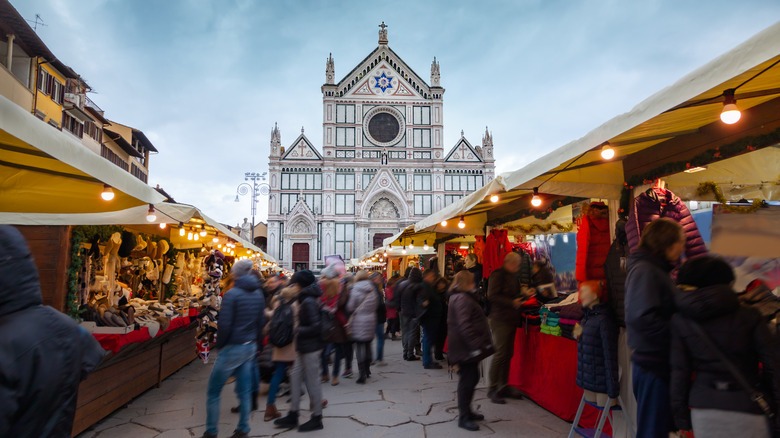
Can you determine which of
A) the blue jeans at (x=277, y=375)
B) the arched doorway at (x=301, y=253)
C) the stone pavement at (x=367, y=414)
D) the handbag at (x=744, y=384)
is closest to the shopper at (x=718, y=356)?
the handbag at (x=744, y=384)

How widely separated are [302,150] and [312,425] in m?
32.5

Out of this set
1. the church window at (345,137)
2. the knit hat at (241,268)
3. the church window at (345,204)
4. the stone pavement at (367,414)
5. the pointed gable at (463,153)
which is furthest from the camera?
the pointed gable at (463,153)

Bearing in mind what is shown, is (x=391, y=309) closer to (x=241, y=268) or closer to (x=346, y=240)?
(x=241, y=268)

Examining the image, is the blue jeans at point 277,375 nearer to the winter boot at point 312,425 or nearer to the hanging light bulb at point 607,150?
the winter boot at point 312,425

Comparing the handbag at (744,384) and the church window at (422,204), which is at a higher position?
the church window at (422,204)

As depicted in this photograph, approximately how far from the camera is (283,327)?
14.9 feet

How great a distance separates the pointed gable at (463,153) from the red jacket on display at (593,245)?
32.7 metres

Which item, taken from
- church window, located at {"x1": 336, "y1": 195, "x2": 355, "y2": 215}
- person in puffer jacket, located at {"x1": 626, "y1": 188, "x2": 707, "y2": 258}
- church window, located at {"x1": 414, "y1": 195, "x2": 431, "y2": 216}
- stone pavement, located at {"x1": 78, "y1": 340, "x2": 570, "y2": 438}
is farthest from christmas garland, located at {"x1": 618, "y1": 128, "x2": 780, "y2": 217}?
church window, located at {"x1": 414, "y1": 195, "x2": 431, "y2": 216}

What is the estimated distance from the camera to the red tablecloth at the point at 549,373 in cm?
438

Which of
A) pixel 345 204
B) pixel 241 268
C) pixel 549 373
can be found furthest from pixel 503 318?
pixel 345 204

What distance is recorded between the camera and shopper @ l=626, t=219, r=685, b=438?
91.3 inches

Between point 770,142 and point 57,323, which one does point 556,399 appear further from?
point 57,323

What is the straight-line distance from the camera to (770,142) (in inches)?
118

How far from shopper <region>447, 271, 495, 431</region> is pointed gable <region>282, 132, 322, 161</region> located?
32.0 metres
